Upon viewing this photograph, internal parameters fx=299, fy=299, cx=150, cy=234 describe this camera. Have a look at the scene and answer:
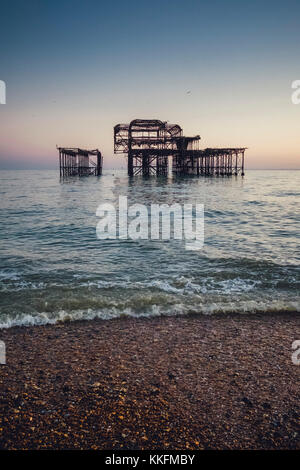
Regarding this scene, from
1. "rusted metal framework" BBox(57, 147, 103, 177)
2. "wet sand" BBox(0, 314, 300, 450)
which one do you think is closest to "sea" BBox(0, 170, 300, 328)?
"wet sand" BBox(0, 314, 300, 450)

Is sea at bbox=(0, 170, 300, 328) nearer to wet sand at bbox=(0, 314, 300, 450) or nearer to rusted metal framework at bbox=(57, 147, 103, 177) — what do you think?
wet sand at bbox=(0, 314, 300, 450)

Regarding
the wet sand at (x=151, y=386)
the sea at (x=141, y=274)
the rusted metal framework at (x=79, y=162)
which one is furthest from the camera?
the rusted metal framework at (x=79, y=162)

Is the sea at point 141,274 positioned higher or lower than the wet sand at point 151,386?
higher

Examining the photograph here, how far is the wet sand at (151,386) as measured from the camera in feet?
10.3

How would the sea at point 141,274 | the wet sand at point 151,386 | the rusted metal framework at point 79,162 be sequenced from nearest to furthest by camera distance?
the wet sand at point 151,386
the sea at point 141,274
the rusted metal framework at point 79,162

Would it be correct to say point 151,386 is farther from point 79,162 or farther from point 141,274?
point 79,162

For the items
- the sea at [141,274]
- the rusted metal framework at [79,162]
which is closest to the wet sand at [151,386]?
the sea at [141,274]

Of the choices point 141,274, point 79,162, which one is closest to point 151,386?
point 141,274

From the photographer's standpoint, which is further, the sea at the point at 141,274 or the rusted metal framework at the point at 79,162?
the rusted metal framework at the point at 79,162

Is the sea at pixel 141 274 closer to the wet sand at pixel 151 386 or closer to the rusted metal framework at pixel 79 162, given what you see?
the wet sand at pixel 151 386

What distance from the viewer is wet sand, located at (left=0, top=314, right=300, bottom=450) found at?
313cm

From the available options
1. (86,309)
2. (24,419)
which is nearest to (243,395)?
(24,419)
